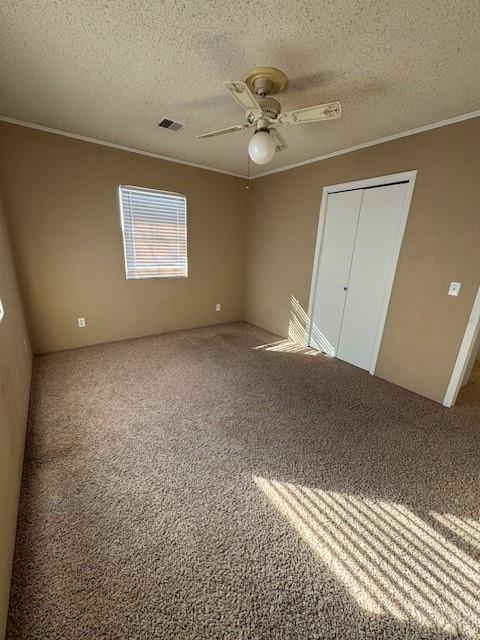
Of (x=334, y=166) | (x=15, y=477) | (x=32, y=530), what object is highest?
(x=334, y=166)

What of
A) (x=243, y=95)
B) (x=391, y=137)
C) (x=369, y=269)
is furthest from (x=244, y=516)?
(x=391, y=137)

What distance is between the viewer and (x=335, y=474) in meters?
1.65

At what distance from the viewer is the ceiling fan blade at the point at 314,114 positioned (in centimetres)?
151

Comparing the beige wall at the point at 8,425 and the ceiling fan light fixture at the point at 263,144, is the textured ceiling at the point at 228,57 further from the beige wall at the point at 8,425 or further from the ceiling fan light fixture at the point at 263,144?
the beige wall at the point at 8,425

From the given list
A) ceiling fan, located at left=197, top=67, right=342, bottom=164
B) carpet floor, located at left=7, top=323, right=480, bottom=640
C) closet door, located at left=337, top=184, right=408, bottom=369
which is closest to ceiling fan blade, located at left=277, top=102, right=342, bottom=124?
ceiling fan, located at left=197, top=67, right=342, bottom=164

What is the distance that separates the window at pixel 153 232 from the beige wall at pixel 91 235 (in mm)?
103

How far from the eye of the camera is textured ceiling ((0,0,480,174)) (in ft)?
4.25

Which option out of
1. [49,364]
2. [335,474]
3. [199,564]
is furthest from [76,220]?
[335,474]

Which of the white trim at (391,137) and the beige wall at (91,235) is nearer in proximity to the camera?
the white trim at (391,137)

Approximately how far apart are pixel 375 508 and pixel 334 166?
3379 mm

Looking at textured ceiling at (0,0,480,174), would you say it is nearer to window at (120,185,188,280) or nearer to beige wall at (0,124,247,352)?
beige wall at (0,124,247,352)

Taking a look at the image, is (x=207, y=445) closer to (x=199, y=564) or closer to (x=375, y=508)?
(x=199, y=564)

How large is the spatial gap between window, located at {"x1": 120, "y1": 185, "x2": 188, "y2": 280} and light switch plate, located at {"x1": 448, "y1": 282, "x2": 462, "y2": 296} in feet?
11.0

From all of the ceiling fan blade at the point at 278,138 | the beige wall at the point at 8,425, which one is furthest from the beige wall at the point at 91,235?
the ceiling fan blade at the point at 278,138
